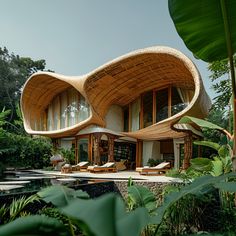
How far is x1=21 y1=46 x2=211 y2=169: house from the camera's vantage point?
46.1 ft

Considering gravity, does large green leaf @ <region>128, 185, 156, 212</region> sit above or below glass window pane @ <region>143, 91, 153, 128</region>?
below

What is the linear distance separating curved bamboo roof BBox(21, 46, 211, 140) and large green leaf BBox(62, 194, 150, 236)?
11596mm

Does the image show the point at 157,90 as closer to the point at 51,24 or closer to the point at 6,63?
the point at 51,24

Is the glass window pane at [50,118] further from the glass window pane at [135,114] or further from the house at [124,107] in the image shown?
the glass window pane at [135,114]

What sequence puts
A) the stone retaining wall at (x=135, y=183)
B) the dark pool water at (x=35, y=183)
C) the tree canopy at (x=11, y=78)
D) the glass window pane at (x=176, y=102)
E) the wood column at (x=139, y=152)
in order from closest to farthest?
the dark pool water at (x=35, y=183)
the stone retaining wall at (x=135, y=183)
the glass window pane at (x=176, y=102)
the wood column at (x=139, y=152)
the tree canopy at (x=11, y=78)

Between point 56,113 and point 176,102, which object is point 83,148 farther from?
point 176,102

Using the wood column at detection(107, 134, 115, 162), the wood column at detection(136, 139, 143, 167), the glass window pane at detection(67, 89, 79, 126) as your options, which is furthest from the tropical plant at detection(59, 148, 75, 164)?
the wood column at detection(136, 139, 143, 167)

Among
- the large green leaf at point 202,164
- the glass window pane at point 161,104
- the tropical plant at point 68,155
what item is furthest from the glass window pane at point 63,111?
the large green leaf at point 202,164

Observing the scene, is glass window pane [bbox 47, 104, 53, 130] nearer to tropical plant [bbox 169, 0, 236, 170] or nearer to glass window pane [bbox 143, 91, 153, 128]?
glass window pane [bbox 143, 91, 153, 128]

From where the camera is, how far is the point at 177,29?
235 cm

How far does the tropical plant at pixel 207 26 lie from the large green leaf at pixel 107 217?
160 cm

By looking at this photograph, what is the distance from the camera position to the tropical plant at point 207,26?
2.13 meters

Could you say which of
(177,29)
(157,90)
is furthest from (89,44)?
(177,29)

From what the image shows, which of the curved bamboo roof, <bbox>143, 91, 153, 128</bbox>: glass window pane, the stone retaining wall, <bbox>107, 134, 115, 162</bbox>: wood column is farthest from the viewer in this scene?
<bbox>143, 91, 153, 128</bbox>: glass window pane
